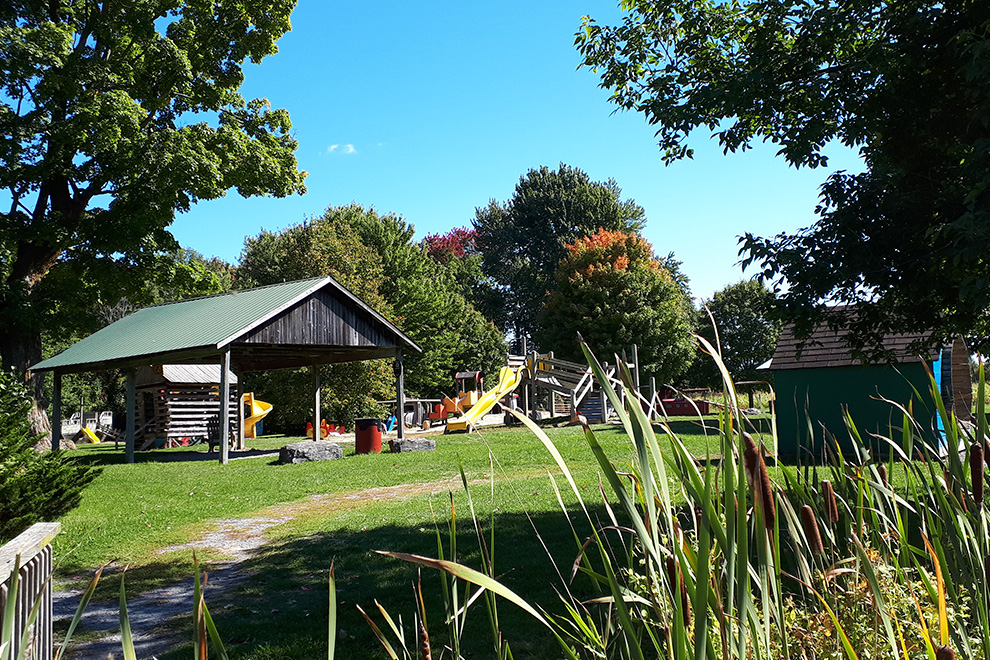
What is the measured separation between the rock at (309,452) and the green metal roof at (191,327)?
2783 mm

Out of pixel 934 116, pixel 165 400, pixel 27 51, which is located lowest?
pixel 165 400

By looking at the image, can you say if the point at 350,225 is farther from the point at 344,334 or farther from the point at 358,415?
the point at 344,334

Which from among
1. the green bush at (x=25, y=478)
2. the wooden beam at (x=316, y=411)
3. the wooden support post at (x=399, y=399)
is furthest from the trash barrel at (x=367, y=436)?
the green bush at (x=25, y=478)

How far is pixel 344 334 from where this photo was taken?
1923 centimetres

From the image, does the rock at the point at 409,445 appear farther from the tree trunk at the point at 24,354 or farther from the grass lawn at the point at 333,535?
the tree trunk at the point at 24,354

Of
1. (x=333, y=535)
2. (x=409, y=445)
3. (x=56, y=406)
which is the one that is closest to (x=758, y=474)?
(x=333, y=535)

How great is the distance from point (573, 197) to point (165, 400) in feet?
97.9

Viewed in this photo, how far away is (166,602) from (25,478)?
4.52ft

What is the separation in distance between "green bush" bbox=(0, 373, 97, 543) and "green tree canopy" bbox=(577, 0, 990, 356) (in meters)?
5.95

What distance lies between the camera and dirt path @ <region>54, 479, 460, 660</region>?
454 centimetres

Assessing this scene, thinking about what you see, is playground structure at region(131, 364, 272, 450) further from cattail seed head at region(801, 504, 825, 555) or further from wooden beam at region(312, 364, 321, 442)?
cattail seed head at region(801, 504, 825, 555)

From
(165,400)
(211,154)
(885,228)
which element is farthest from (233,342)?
(885,228)

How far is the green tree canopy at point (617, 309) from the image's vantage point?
33094 mm

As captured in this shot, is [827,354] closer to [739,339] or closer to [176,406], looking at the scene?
[176,406]
